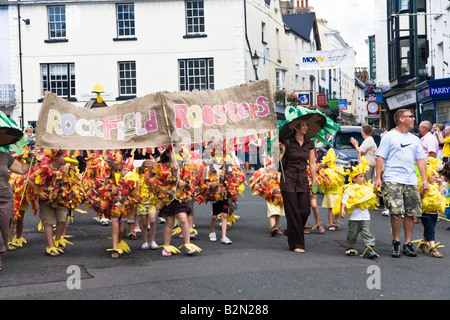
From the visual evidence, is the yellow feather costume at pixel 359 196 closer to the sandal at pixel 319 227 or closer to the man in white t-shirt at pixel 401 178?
the man in white t-shirt at pixel 401 178

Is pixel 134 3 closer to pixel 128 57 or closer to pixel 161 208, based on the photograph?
pixel 128 57

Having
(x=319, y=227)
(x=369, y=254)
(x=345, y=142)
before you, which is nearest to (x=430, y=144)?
(x=319, y=227)

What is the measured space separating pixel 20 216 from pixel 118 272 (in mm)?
2990

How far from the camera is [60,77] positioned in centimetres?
3384

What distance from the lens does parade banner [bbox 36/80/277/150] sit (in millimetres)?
8406

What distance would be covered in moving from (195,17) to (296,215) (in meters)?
26.0

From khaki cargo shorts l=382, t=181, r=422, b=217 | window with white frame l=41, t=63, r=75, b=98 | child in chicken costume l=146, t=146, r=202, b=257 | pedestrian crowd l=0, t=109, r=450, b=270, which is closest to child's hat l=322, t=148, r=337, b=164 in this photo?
pedestrian crowd l=0, t=109, r=450, b=270

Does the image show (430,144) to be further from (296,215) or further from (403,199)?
(296,215)

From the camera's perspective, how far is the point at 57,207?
9195mm

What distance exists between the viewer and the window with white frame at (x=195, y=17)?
110 ft

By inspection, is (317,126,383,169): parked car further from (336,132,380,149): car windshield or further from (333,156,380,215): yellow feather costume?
(333,156,380,215): yellow feather costume

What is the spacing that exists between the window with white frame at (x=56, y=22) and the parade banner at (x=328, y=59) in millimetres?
13113

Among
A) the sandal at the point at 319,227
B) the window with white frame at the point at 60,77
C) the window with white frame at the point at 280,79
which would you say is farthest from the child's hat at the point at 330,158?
the window with white frame at the point at 280,79

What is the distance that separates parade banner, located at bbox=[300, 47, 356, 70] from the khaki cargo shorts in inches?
934
